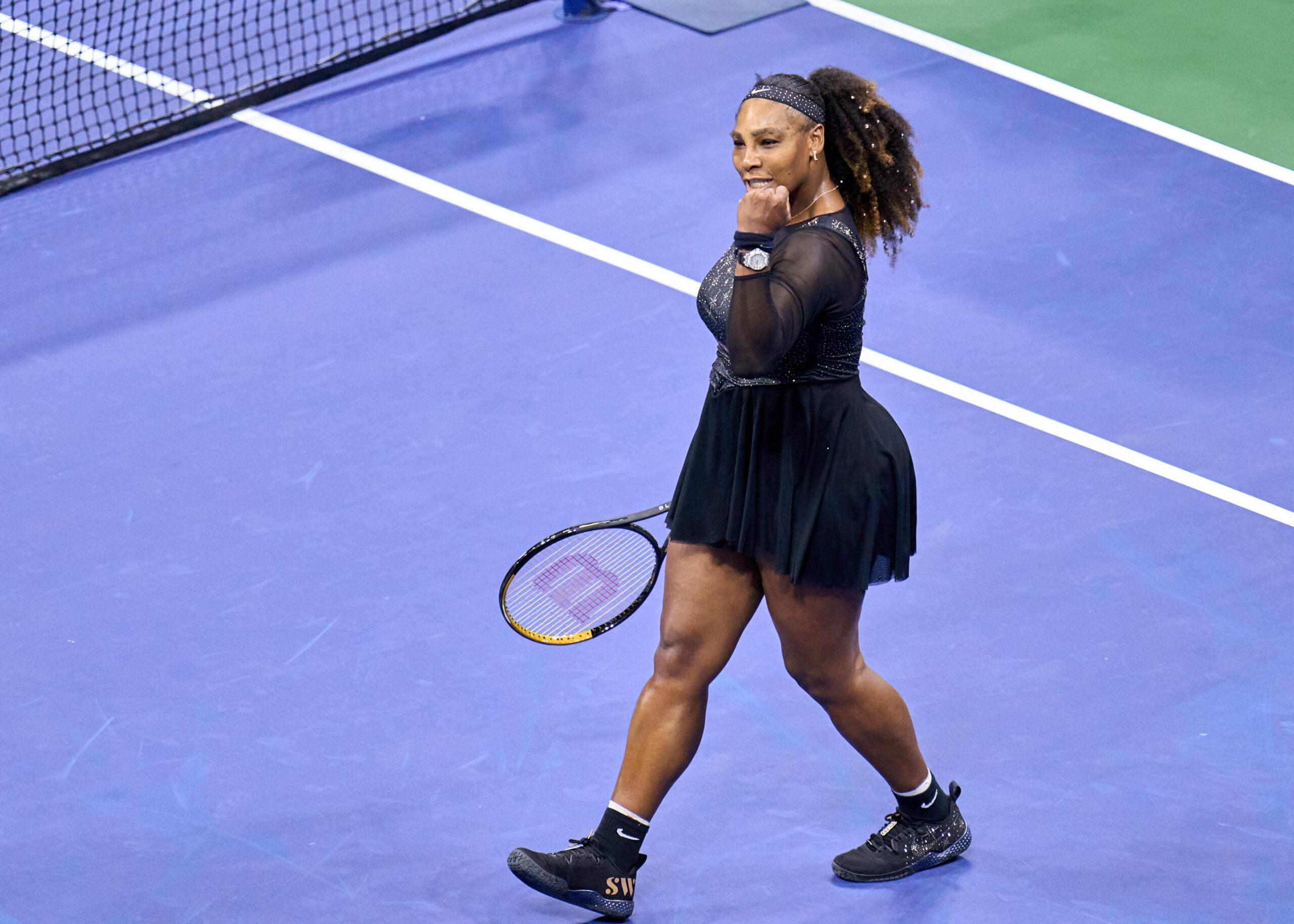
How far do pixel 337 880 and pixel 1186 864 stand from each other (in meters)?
2.26

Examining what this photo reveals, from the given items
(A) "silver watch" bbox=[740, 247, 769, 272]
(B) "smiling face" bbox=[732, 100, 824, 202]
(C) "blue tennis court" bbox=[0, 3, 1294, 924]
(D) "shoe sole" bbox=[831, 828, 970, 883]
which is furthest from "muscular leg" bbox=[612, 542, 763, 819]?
(B) "smiling face" bbox=[732, 100, 824, 202]

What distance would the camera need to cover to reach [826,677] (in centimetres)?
449

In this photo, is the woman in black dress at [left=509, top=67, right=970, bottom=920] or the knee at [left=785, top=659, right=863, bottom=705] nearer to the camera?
the woman in black dress at [left=509, top=67, right=970, bottom=920]

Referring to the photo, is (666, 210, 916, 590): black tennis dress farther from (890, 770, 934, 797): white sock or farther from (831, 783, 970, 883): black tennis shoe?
(831, 783, 970, 883): black tennis shoe

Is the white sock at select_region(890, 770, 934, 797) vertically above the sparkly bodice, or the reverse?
the sparkly bodice

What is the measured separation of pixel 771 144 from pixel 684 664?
1293 mm

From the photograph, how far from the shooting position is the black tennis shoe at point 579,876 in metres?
4.52

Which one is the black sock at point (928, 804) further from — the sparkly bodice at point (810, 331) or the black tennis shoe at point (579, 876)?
the sparkly bodice at point (810, 331)

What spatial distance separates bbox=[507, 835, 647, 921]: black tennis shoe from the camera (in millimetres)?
4516

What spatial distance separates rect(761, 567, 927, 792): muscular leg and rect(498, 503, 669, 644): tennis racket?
42 cm

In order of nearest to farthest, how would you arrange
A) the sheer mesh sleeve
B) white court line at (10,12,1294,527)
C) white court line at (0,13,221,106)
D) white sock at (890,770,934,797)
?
the sheer mesh sleeve → white sock at (890,770,934,797) → white court line at (10,12,1294,527) → white court line at (0,13,221,106)

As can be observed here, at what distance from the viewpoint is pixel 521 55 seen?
9.57 m

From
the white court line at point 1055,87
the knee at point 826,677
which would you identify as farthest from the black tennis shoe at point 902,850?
the white court line at point 1055,87

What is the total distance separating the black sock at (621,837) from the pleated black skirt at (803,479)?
2.46 ft
